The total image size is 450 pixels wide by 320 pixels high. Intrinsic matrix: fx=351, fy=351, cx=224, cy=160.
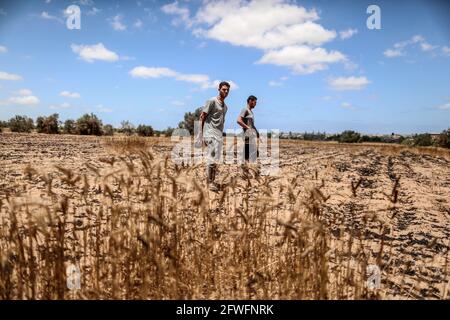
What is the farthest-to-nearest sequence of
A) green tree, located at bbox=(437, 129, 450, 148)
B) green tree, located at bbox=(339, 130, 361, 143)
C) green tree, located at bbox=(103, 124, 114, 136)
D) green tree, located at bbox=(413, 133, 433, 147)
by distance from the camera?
green tree, located at bbox=(339, 130, 361, 143) < green tree, located at bbox=(413, 133, 433, 147) < green tree, located at bbox=(437, 129, 450, 148) < green tree, located at bbox=(103, 124, 114, 136)

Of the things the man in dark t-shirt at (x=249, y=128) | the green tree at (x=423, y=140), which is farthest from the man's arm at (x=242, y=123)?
the green tree at (x=423, y=140)

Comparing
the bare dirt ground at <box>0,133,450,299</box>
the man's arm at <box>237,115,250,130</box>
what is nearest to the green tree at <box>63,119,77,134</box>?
the bare dirt ground at <box>0,133,450,299</box>

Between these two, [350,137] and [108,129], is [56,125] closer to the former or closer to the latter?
[108,129]

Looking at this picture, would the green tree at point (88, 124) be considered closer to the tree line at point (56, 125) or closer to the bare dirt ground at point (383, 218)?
the tree line at point (56, 125)

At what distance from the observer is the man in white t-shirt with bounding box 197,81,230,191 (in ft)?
21.7

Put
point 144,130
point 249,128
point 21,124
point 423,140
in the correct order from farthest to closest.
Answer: point 423,140, point 144,130, point 21,124, point 249,128

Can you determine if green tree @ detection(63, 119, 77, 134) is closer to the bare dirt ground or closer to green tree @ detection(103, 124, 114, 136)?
green tree @ detection(103, 124, 114, 136)

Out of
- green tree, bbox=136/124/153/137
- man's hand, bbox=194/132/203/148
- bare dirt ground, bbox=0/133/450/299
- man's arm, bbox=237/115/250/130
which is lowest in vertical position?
bare dirt ground, bbox=0/133/450/299

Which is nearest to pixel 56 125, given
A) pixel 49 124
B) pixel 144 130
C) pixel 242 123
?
pixel 49 124

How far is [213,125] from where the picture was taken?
6.78 meters

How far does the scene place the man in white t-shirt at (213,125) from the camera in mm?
6617

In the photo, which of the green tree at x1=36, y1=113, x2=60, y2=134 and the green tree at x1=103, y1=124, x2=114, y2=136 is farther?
the green tree at x1=103, y1=124, x2=114, y2=136

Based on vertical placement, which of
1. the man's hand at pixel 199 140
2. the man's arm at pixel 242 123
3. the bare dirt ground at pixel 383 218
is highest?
the man's arm at pixel 242 123
